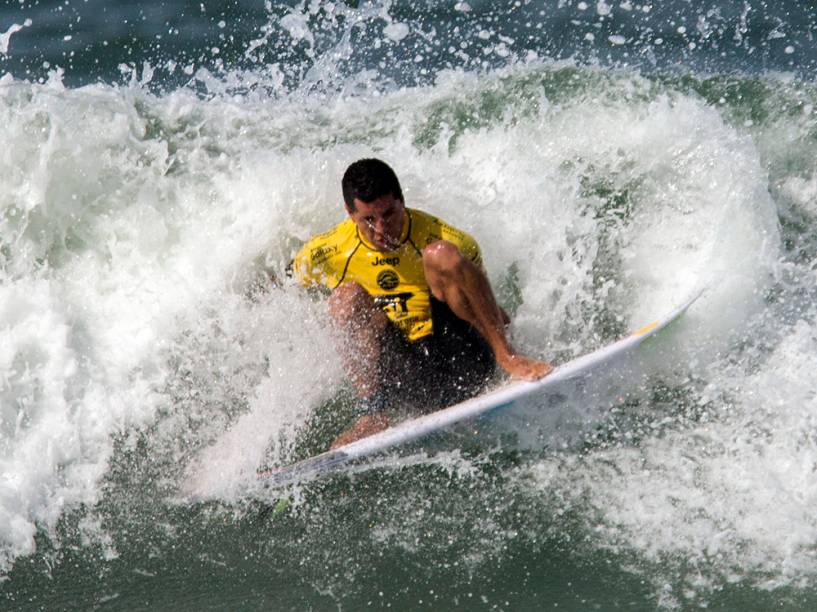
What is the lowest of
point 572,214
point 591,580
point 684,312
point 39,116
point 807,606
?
point 807,606

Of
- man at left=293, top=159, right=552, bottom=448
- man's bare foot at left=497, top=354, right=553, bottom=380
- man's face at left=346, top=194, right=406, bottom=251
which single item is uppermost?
man's face at left=346, top=194, right=406, bottom=251

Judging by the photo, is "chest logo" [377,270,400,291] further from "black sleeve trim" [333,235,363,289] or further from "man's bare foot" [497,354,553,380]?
"man's bare foot" [497,354,553,380]

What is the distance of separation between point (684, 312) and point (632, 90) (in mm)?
2426

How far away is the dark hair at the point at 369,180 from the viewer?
5105 millimetres

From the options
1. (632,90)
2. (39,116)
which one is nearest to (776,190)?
(632,90)

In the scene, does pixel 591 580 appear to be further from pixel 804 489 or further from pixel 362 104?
pixel 362 104

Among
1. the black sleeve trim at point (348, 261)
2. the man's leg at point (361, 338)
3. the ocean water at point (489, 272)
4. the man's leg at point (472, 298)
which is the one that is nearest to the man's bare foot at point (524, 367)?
the man's leg at point (472, 298)

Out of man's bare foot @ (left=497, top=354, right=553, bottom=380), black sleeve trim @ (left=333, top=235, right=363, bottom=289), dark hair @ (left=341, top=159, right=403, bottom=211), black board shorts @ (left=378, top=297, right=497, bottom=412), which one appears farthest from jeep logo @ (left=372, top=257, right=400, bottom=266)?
man's bare foot @ (left=497, top=354, right=553, bottom=380)

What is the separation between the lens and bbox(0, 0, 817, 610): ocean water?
502 cm

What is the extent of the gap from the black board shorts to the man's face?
395 millimetres

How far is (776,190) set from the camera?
712 centimetres

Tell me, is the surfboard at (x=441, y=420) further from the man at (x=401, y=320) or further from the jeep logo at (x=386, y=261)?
the jeep logo at (x=386, y=261)

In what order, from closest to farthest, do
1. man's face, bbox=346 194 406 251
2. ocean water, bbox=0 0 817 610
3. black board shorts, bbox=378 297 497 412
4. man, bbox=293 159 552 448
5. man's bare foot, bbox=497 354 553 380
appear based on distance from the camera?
ocean water, bbox=0 0 817 610 < man's face, bbox=346 194 406 251 < man's bare foot, bbox=497 354 553 380 < man, bbox=293 159 552 448 < black board shorts, bbox=378 297 497 412

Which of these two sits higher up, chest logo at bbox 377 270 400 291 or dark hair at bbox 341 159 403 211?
dark hair at bbox 341 159 403 211
